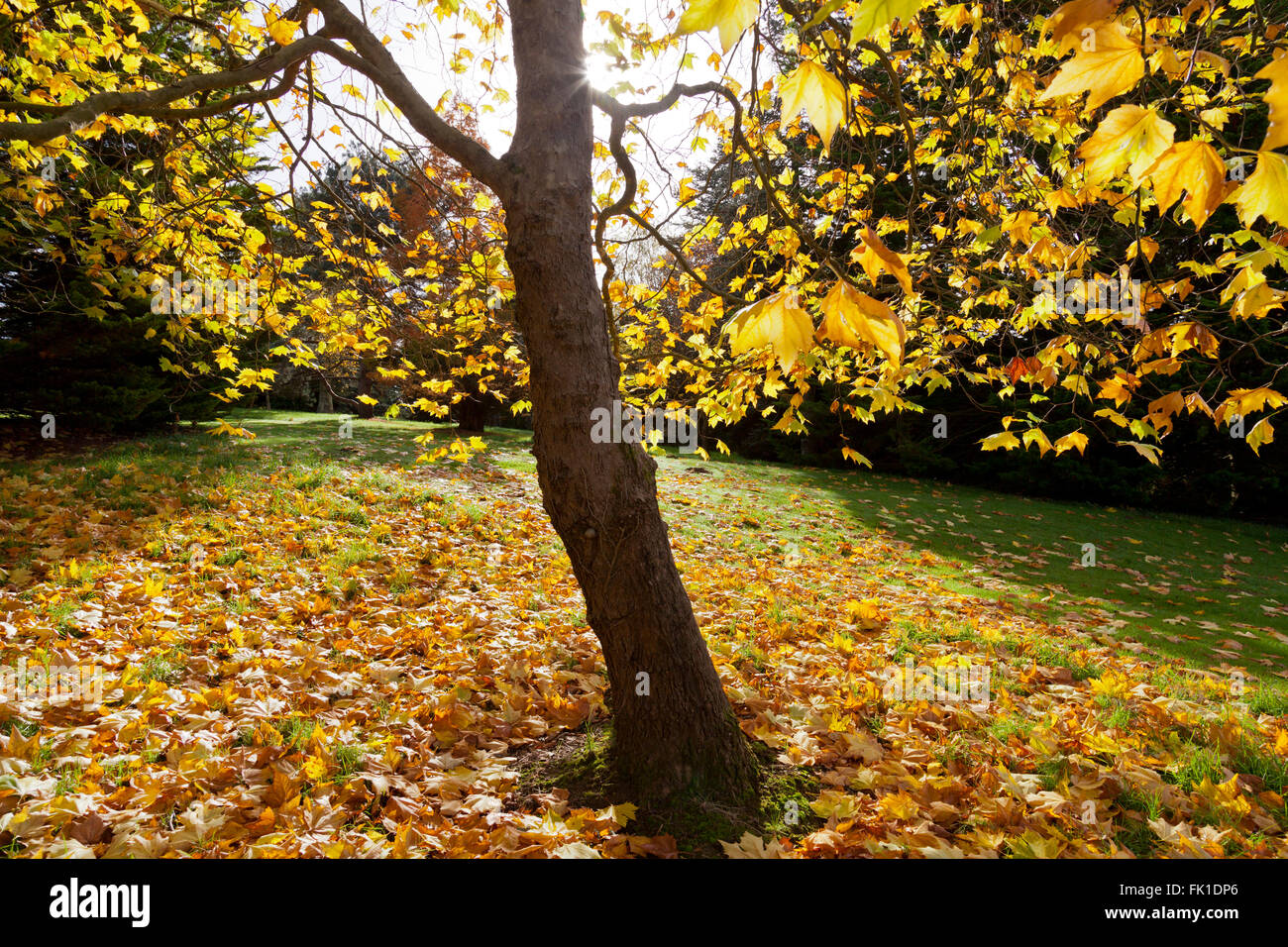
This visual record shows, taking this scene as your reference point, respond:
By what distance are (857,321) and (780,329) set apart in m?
0.17

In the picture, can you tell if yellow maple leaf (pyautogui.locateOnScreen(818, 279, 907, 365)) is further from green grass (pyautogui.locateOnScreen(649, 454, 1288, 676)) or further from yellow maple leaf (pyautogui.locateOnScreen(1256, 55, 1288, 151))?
green grass (pyautogui.locateOnScreen(649, 454, 1288, 676))

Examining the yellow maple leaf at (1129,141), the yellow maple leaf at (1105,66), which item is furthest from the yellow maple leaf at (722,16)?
the yellow maple leaf at (1129,141)

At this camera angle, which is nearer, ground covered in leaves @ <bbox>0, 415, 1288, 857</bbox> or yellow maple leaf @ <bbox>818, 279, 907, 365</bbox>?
yellow maple leaf @ <bbox>818, 279, 907, 365</bbox>

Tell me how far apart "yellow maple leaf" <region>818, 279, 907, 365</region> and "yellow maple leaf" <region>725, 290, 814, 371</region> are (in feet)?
0.19

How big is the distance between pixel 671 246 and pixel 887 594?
427cm

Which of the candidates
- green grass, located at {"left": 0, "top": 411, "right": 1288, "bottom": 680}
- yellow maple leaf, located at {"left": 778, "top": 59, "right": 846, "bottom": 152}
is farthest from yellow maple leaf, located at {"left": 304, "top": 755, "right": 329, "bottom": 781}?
yellow maple leaf, located at {"left": 778, "top": 59, "right": 846, "bottom": 152}

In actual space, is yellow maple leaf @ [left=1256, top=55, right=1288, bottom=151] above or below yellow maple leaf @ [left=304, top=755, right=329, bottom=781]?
above

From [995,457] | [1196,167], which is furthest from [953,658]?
[995,457]

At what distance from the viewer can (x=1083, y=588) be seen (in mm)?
6980

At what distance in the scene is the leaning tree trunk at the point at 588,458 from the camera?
7.87ft

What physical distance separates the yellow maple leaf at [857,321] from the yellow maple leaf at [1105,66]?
540 mm

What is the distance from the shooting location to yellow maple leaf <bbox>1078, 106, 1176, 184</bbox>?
1.29 m

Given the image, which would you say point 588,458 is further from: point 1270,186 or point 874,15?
point 1270,186
